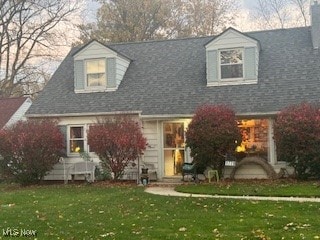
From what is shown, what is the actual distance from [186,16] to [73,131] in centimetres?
2016

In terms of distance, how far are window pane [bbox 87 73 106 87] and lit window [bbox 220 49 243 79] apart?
493cm

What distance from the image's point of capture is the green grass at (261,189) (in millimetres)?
12250

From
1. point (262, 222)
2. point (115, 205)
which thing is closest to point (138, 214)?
point (115, 205)

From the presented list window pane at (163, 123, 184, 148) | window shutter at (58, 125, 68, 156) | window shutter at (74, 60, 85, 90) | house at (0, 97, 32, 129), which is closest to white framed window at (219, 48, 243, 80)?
window pane at (163, 123, 184, 148)

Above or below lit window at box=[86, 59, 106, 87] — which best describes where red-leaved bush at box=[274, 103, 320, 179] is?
below

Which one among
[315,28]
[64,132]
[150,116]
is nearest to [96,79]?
[64,132]

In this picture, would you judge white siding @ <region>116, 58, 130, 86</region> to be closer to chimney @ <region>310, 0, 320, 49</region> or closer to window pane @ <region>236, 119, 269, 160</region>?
window pane @ <region>236, 119, 269, 160</region>

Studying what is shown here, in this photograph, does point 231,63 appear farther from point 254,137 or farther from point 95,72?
point 95,72

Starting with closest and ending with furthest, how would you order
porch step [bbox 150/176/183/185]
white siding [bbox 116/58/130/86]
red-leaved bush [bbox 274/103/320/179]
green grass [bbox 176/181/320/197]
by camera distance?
green grass [bbox 176/181/320/197] < red-leaved bush [bbox 274/103/320/179] < porch step [bbox 150/176/183/185] < white siding [bbox 116/58/130/86]

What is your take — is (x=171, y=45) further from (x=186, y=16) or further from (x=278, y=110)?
(x=186, y=16)

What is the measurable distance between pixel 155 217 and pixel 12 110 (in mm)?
16567

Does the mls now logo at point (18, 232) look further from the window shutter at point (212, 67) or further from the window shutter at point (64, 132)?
the window shutter at point (212, 67)

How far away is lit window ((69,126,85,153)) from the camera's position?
1864 centimetres

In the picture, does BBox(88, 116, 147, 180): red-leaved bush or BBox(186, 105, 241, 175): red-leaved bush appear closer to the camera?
BBox(186, 105, 241, 175): red-leaved bush
